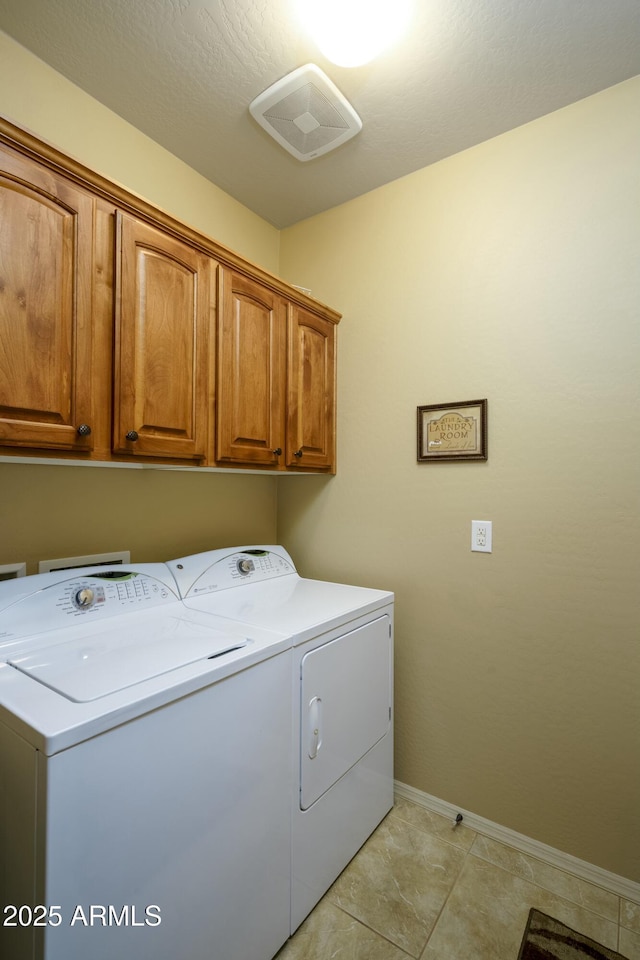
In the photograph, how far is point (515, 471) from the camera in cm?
177

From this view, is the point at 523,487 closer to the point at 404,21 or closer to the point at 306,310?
the point at 306,310

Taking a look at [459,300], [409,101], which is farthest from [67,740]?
[409,101]

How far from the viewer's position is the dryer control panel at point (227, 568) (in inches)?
67.9

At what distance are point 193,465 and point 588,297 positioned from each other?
1545 millimetres

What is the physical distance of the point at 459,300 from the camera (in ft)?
6.28

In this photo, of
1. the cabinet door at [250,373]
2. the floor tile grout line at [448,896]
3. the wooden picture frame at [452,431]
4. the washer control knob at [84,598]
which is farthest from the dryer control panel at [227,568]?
the floor tile grout line at [448,896]

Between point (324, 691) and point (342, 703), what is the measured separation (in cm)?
14

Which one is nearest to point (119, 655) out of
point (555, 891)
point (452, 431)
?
point (452, 431)

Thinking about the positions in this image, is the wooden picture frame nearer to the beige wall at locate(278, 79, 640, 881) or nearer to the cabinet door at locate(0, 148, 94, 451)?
the beige wall at locate(278, 79, 640, 881)

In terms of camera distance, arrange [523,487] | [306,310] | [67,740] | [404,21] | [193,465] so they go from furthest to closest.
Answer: [306,310], [523,487], [193,465], [404,21], [67,740]

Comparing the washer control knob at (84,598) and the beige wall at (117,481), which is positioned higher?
the beige wall at (117,481)

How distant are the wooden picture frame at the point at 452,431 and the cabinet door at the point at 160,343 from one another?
952 mm

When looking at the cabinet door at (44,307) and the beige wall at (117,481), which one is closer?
the cabinet door at (44,307)

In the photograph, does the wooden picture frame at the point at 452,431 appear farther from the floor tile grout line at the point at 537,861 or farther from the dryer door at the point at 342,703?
the floor tile grout line at the point at 537,861
